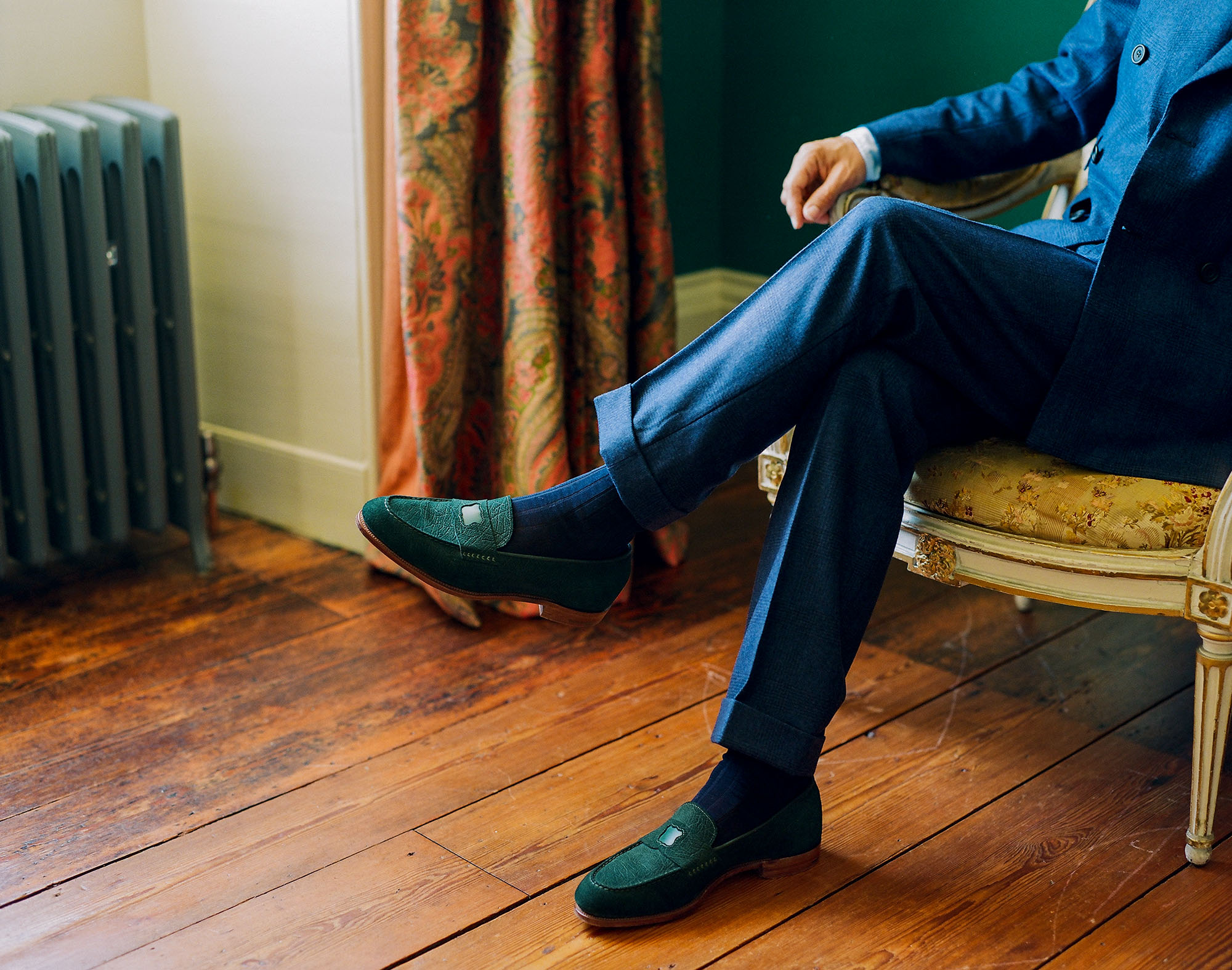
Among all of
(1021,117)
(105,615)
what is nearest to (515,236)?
(1021,117)

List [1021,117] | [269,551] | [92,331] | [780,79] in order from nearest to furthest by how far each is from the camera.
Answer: [1021,117]
[92,331]
[269,551]
[780,79]

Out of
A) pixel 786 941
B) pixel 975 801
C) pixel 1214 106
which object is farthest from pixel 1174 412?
pixel 786 941

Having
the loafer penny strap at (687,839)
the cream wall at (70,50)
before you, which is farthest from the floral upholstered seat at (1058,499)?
the cream wall at (70,50)

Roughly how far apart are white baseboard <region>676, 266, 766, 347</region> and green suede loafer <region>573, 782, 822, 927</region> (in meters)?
1.54

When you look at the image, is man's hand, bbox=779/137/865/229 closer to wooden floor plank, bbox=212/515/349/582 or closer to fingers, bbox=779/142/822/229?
fingers, bbox=779/142/822/229

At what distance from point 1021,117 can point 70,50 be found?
1.46 metres

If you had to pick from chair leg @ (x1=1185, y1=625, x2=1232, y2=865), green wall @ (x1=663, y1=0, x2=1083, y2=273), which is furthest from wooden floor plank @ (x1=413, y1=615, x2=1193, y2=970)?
green wall @ (x1=663, y1=0, x2=1083, y2=273)

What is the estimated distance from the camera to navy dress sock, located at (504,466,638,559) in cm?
128

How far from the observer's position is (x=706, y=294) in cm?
270

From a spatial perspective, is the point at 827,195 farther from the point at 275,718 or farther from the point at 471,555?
the point at 275,718

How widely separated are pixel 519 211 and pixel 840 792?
36.3 inches

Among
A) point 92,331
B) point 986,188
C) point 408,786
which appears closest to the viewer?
point 408,786

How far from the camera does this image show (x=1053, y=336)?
1.26m

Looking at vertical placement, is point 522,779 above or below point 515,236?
below
